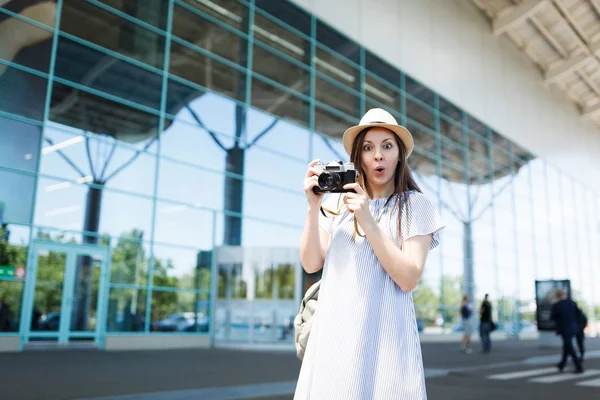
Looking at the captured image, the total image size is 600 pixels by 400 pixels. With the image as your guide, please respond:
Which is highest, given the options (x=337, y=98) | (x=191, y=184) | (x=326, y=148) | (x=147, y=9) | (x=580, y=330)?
(x=147, y=9)

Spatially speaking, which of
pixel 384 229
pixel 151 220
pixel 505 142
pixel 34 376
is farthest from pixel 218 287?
pixel 505 142

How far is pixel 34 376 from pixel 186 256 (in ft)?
24.3

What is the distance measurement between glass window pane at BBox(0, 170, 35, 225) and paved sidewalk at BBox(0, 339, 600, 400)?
2.68m

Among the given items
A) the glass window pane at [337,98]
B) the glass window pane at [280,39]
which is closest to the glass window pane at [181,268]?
the glass window pane at [280,39]

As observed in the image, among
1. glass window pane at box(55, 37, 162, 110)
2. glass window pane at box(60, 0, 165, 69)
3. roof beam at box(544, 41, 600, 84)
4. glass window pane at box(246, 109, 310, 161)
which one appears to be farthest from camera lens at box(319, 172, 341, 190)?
roof beam at box(544, 41, 600, 84)

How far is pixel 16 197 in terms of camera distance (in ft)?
38.1

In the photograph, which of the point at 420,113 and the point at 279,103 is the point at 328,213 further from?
the point at 420,113

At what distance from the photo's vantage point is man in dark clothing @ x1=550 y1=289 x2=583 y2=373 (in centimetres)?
991

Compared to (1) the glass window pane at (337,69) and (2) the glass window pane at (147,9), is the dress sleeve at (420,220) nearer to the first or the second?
(2) the glass window pane at (147,9)

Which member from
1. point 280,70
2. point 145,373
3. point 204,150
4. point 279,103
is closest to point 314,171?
point 145,373

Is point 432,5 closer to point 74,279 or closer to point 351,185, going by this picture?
point 74,279

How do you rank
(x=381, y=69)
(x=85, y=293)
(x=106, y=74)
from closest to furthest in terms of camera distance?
(x=85, y=293), (x=106, y=74), (x=381, y=69)

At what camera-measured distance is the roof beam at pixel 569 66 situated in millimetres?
28750

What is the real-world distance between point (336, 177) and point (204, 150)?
46.4 ft
